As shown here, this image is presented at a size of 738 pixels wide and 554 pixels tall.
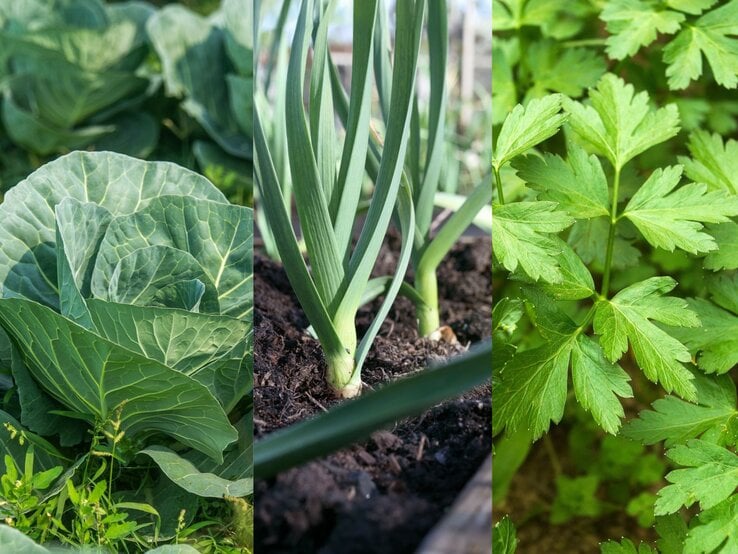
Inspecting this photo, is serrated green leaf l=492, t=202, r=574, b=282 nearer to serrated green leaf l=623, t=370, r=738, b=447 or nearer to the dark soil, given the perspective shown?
the dark soil

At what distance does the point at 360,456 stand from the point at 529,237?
29cm

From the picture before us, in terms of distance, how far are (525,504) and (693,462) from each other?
0.71m

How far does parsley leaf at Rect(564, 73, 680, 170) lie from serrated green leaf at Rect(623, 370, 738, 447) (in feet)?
0.96

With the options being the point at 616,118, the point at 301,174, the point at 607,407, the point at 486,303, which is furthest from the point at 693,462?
the point at 301,174

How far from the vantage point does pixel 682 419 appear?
0.96 metres

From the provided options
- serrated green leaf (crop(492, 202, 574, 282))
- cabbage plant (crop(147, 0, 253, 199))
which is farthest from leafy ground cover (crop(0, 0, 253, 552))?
cabbage plant (crop(147, 0, 253, 199))

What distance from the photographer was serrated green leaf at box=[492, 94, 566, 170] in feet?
2.85

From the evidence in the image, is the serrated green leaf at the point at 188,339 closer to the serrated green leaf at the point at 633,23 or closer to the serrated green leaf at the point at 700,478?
the serrated green leaf at the point at 700,478

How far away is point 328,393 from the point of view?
0.77 meters

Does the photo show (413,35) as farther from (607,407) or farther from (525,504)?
(525,504)

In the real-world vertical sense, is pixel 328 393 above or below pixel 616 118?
below

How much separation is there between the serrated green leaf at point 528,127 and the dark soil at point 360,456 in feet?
0.69

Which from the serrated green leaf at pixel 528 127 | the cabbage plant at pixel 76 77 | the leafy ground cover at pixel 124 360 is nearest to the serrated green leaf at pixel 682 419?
the serrated green leaf at pixel 528 127

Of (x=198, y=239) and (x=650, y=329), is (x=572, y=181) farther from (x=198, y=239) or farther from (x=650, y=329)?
(x=198, y=239)
